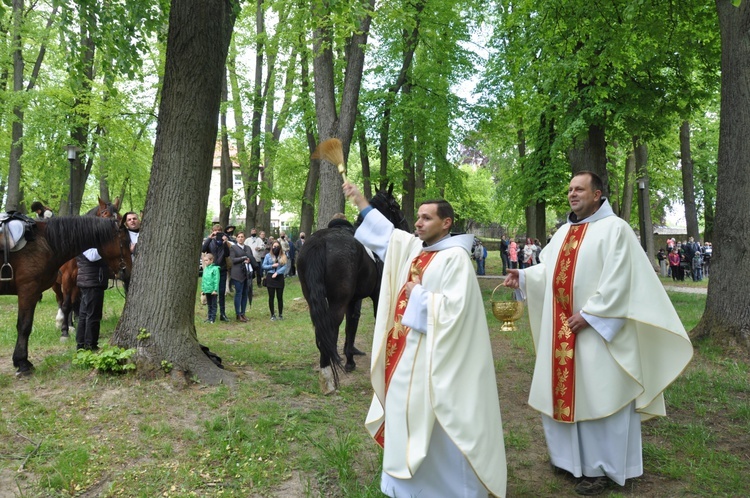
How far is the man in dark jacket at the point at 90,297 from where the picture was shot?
706 centimetres

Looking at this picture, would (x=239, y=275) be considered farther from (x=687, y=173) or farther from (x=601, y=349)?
(x=687, y=173)

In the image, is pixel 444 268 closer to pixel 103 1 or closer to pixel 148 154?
pixel 103 1

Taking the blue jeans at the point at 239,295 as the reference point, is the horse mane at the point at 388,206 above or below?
above

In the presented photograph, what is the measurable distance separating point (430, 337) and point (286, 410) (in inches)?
92.9

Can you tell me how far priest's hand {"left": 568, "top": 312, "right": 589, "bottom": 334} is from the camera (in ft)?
13.1

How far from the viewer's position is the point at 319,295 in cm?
604

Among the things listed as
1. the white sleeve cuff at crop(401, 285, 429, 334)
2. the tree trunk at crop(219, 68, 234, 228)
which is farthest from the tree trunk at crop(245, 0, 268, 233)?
the white sleeve cuff at crop(401, 285, 429, 334)

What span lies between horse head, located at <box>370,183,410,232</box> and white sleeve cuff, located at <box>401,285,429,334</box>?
3.43 metres

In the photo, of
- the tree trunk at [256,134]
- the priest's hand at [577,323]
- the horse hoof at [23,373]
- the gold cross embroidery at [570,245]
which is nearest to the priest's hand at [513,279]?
the gold cross embroidery at [570,245]

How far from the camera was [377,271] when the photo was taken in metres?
7.41

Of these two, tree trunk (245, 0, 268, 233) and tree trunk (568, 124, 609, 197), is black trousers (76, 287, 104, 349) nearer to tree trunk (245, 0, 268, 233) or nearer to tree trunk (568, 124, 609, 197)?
tree trunk (568, 124, 609, 197)

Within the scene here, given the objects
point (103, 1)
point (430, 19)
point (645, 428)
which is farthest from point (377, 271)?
point (430, 19)

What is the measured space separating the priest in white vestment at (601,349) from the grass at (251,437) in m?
0.33

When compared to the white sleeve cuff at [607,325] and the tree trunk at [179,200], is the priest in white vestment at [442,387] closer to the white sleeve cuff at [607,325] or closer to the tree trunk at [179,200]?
the white sleeve cuff at [607,325]
